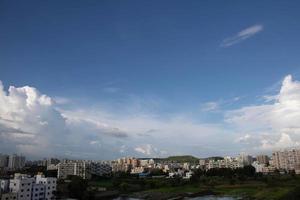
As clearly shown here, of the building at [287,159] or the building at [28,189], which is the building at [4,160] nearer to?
the building at [28,189]

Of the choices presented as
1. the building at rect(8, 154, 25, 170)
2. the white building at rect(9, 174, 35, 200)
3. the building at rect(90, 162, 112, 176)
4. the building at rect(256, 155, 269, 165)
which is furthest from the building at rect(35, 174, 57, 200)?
the building at rect(256, 155, 269, 165)

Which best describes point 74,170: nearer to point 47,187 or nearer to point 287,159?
point 47,187

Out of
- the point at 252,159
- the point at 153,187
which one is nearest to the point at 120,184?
the point at 153,187

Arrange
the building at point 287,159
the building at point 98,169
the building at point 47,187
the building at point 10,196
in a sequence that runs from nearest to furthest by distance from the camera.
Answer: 1. the building at point 10,196
2. the building at point 47,187
3. the building at point 98,169
4. the building at point 287,159

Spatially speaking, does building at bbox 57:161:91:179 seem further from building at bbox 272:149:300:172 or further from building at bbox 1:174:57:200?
building at bbox 272:149:300:172

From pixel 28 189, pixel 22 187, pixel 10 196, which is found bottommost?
pixel 10 196

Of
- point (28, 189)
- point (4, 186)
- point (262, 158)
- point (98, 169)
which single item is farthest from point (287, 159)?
point (4, 186)

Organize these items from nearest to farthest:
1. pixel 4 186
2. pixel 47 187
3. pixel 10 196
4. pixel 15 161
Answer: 1. pixel 10 196
2. pixel 4 186
3. pixel 47 187
4. pixel 15 161

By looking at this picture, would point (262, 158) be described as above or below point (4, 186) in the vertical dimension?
above

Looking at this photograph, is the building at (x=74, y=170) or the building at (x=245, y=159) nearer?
the building at (x=74, y=170)

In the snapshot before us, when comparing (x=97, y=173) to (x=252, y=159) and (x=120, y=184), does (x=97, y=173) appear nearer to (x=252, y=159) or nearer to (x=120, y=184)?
(x=120, y=184)

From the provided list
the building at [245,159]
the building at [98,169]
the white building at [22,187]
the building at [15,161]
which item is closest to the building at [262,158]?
the building at [245,159]

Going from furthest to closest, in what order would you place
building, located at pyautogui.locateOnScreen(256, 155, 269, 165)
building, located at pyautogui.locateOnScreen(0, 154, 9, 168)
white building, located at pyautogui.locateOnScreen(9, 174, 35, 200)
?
building, located at pyautogui.locateOnScreen(256, 155, 269, 165)
building, located at pyautogui.locateOnScreen(0, 154, 9, 168)
white building, located at pyautogui.locateOnScreen(9, 174, 35, 200)

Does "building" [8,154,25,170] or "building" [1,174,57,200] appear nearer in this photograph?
"building" [1,174,57,200]
